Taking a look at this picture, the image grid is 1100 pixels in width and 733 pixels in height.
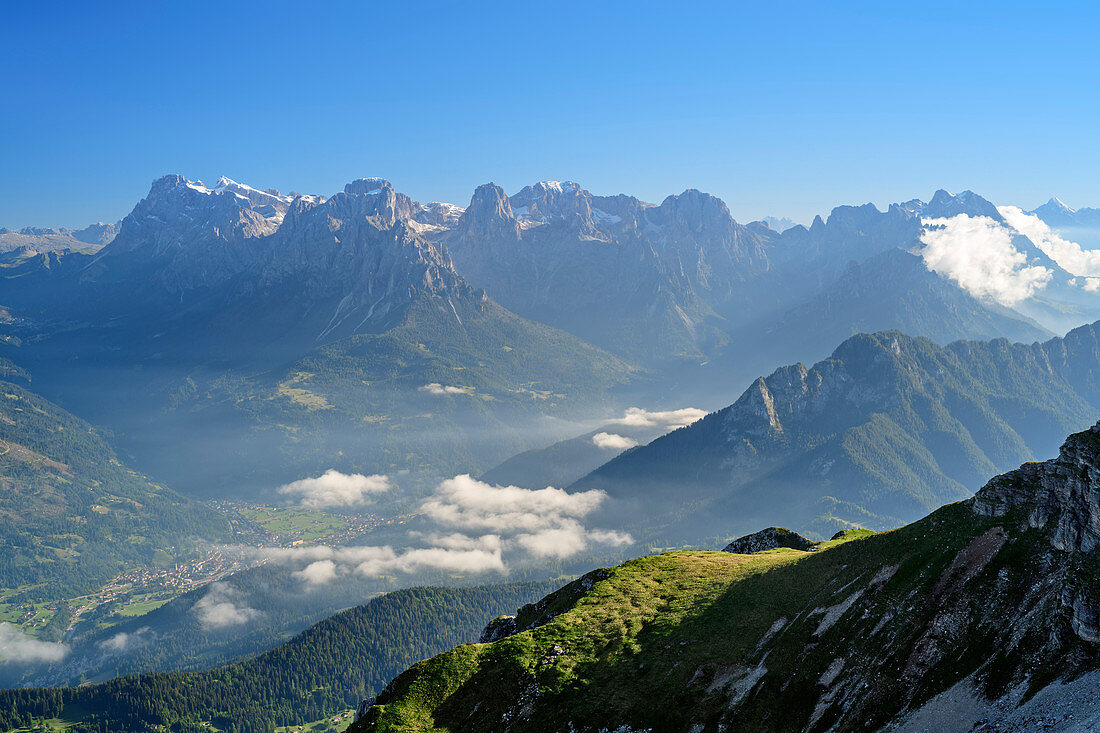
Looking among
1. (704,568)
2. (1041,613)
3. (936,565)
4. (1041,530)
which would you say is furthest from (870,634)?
(704,568)

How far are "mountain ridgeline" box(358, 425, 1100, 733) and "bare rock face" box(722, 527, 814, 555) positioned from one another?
34.5m

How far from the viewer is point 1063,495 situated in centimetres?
6141

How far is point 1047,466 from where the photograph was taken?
6656 cm

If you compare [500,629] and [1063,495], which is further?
[500,629]

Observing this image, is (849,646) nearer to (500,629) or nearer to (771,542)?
(500,629)

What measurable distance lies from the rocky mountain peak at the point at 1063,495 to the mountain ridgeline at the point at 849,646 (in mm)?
175

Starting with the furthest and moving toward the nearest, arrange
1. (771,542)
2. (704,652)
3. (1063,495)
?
(771,542), (704,652), (1063,495)

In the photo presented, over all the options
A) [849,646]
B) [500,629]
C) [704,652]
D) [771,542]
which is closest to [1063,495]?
[849,646]

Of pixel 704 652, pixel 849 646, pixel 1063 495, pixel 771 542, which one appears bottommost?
pixel 849 646

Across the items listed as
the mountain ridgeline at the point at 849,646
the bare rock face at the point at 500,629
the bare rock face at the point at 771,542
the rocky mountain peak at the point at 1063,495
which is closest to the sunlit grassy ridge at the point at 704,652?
the mountain ridgeline at the point at 849,646

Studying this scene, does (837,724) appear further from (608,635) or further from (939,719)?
(608,635)

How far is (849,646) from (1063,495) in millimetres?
24590

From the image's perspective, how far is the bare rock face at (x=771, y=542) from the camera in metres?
127

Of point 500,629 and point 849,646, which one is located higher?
point 500,629
